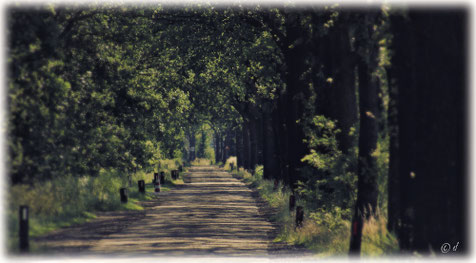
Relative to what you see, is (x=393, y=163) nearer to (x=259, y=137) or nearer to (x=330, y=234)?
(x=330, y=234)

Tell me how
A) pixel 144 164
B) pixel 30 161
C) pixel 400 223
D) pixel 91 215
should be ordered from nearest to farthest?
1. pixel 400 223
2. pixel 30 161
3. pixel 91 215
4. pixel 144 164

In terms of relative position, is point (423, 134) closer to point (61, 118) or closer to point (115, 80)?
point (61, 118)

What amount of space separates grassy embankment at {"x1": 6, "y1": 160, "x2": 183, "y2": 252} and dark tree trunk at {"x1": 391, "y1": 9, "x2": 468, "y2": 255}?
7.79 metres

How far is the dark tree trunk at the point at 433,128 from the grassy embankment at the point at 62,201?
307 inches

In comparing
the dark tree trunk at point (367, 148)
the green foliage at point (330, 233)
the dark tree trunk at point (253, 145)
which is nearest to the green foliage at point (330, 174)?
the green foliage at point (330, 233)

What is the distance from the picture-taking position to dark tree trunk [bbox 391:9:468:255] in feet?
38.3

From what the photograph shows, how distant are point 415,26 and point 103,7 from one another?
15.6 m

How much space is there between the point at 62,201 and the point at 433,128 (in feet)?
50.4

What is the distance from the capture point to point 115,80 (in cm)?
2970

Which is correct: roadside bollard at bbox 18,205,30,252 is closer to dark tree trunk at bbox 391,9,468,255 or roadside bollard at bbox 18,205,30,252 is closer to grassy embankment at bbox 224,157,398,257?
grassy embankment at bbox 224,157,398,257

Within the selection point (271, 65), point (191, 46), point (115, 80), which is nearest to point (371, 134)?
point (115, 80)

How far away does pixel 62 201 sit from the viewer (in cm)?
2473

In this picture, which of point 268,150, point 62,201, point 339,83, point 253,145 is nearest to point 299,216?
point 339,83

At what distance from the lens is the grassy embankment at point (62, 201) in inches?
772
